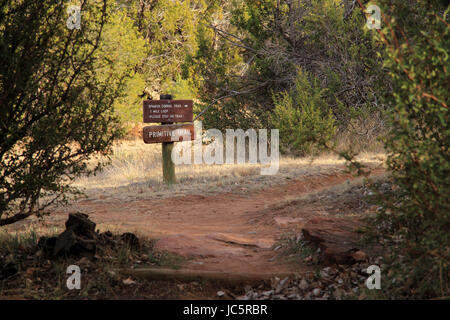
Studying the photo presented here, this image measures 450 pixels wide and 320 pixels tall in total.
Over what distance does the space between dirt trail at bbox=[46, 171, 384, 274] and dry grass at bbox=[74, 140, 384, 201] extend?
40 centimetres

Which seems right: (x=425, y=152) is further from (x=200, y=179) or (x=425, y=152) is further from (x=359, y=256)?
(x=200, y=179)

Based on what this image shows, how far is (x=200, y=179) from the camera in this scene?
13039mm

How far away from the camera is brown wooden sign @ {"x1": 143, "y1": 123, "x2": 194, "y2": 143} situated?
12.3 meters

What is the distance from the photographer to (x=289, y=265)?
5707 mm

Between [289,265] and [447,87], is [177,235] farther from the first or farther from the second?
[447,87]

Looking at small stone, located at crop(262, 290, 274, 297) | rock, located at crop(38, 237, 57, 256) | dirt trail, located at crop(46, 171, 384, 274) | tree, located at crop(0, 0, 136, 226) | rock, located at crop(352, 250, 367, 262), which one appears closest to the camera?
small stone, located at crop(262, 290, 274, 297)

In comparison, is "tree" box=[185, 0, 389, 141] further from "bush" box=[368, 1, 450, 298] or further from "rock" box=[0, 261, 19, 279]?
"rock" box=[0, 261, 19, 279]

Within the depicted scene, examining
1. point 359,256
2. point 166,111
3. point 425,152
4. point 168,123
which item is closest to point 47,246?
point 359,256

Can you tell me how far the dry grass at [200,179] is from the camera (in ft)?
38.4

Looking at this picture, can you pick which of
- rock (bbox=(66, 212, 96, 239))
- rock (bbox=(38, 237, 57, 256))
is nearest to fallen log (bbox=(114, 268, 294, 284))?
rock (bbox=(66, 212, 96, 239))

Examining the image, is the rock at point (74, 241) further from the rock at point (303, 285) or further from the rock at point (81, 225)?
the rock at point (303, 285)

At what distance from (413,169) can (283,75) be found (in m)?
13.1

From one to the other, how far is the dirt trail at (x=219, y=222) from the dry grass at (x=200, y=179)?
0.40m

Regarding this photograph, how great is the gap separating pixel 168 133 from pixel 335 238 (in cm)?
736
